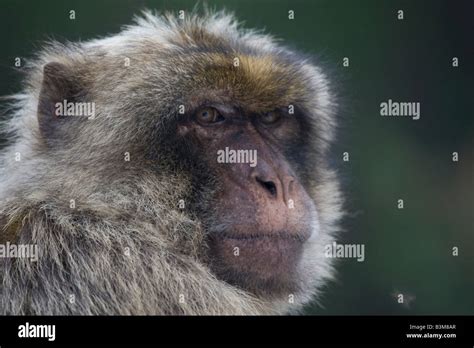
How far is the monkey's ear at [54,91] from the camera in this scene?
5266 millimetres

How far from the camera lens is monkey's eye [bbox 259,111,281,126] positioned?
5.51 meters

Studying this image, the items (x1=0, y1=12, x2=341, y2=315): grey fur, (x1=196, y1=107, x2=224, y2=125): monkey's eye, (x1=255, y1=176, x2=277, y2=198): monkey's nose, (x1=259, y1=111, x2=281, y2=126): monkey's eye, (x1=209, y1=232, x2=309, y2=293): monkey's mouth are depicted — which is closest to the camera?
(x1=0, y1=12, x2=341, y2=315): grey fur

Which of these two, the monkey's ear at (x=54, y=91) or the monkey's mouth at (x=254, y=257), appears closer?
the monkey's mouth at (x=254, y=257)

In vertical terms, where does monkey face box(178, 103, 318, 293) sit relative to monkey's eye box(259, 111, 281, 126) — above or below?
below

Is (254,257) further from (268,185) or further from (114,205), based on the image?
(114,205)

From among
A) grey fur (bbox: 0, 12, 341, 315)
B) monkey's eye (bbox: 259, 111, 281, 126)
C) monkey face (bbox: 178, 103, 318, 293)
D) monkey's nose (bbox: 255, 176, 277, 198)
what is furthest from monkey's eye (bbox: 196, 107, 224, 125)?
monkey's nose (bbox: 255, 176, 277, 198)

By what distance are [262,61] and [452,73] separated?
4964 mm

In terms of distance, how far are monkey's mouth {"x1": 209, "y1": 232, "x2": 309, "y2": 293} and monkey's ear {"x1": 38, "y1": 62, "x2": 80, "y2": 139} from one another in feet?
4.03

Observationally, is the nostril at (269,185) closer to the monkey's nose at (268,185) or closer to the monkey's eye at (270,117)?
the monkey's nose at (268,185)

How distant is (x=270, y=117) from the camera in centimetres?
555

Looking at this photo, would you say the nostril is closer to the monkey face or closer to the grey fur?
the monkey face

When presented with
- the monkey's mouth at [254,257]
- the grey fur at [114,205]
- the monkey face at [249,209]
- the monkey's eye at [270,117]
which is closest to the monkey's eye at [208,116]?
the monkey face at [249,209]

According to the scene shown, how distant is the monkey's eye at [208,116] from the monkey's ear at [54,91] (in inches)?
29.2
